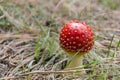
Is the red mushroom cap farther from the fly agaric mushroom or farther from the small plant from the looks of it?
the small plant

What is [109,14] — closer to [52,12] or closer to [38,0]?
[52,12]

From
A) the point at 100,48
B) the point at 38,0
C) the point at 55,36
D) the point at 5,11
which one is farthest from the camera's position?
the point at 38,0

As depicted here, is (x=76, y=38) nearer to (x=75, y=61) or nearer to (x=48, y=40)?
(x=75, y=61)

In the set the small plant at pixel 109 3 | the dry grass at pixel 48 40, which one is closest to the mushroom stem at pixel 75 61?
the dry grass at pixel 48 40

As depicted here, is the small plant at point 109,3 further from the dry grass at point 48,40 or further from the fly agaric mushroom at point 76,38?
the fly agaric mushroom at point 76,38

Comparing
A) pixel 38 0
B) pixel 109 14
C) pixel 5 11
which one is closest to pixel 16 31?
pixel 5 11

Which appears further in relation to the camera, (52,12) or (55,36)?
(52,12)

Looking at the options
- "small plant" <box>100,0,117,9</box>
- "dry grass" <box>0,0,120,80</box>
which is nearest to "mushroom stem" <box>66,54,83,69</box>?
"dry grass" <box>0,0,120,80</box>
